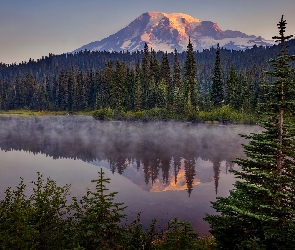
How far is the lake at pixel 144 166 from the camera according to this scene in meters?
23.1

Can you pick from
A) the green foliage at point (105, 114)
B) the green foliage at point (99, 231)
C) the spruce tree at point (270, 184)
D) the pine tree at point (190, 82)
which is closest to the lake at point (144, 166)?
the spruce tree at point (270, 184)

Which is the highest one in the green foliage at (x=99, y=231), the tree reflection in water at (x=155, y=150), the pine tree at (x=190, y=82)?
the pine tree at (x=190, y=82)

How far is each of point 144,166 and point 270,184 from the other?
27.2 meters

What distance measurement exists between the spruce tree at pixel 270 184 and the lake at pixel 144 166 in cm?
844

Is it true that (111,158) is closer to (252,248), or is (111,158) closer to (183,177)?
(183,177)

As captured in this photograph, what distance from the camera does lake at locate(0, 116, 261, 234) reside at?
2309 centimetres

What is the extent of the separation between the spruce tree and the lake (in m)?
8.44

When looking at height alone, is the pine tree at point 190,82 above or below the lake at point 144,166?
above

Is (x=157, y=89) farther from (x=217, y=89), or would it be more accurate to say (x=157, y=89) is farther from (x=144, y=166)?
(x=144, y=166)

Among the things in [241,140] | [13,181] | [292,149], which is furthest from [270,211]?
[241,140]

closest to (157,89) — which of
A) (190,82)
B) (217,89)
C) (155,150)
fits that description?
(190,82)

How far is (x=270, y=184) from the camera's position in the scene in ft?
32.3

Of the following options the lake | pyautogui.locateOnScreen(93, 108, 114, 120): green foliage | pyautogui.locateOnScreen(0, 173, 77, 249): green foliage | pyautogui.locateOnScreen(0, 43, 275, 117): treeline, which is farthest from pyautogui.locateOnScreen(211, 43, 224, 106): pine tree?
pyautogui.locateOnScreen(0, 173, 77, 249): green foliage

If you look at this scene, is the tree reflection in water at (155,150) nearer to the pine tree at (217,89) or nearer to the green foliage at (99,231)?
the green foliage at (99,231)
